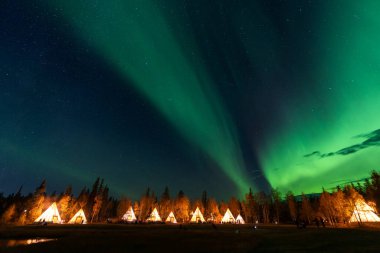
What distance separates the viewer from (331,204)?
80.4 m

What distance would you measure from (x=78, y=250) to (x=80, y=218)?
55308mm

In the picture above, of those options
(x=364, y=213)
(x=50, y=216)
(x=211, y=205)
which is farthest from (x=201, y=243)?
(x=211, y=205)

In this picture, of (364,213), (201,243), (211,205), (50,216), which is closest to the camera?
(201,243)

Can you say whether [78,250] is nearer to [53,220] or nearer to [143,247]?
[143,247]

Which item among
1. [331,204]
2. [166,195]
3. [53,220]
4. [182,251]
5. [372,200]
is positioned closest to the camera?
[182,251]

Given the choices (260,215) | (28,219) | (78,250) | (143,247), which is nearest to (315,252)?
(143,247)

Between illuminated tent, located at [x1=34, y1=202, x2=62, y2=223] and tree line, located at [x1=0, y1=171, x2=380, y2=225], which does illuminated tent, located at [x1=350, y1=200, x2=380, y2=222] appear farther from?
illuminated tent, located at [x1=34, y1=202, x2=62, y2=223]

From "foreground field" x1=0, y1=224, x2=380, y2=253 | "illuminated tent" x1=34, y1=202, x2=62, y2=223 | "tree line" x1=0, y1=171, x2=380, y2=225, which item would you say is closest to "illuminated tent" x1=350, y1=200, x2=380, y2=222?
"tree line" x1=0, y1=171, x2=380, y2=225

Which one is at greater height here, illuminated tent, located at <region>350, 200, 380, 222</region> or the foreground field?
illuminated tent, located at <region>350, 200, 380, 222</region>

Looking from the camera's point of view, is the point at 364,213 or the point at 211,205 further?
the point at 211,205

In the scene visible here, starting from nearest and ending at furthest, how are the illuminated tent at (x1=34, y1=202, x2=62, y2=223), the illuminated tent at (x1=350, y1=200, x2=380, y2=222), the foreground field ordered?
the foreground field < the illuminated tent at (x1=34, y1=202, x2=62, y2=223) < the illuminated tent at (x1=350, y1=200, x2=380, y2=222)

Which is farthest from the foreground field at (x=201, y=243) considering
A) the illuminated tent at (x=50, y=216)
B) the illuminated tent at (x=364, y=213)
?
the illuminated tent at (x=364, y=213)

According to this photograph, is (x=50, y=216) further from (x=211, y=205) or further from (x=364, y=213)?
(x=364, y=213)

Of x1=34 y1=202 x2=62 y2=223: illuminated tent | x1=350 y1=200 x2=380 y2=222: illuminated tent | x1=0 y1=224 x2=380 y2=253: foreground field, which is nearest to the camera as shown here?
x1=0 y1=224 x2=380 y2=253: foreground field
